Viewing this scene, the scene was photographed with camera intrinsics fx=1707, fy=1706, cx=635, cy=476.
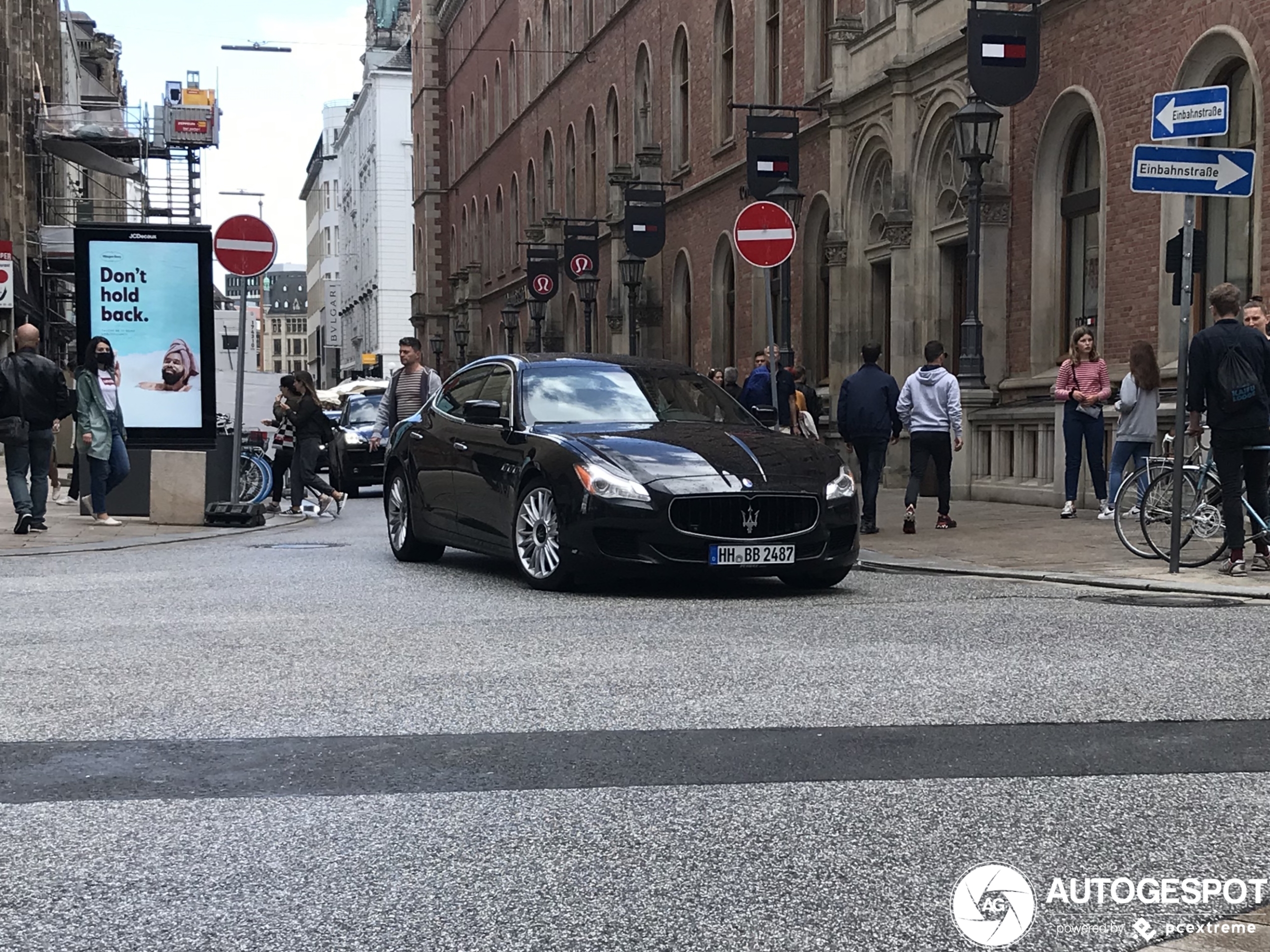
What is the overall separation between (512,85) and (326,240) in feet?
268

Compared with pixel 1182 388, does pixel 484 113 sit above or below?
above

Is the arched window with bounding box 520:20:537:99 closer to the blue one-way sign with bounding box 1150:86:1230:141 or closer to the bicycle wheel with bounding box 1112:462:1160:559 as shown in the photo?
the bicycle wheel with bounding box 1112:462:1160:559

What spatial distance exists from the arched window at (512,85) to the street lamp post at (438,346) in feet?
40.5

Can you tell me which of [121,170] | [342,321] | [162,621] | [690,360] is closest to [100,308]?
[162,621]

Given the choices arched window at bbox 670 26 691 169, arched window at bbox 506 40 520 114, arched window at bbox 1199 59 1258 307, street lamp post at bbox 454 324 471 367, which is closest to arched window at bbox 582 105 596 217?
arched window at bbox 670 26 691 169

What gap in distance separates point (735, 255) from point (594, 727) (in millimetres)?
27326

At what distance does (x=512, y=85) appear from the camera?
57.6 metres

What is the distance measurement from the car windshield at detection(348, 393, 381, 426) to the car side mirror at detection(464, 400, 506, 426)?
47.0ft

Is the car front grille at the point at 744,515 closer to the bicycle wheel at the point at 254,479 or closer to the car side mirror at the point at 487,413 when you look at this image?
the car side mirror at the point at 487,413

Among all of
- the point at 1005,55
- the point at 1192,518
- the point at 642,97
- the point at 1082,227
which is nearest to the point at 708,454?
the point at 1192,518

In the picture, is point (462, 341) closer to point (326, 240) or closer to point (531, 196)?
point (531, 196)

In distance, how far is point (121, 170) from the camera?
51.1 meters

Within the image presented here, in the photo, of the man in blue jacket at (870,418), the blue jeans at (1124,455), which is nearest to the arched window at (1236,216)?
the blue jeans at (1124,455)

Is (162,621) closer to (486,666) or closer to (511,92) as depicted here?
(486,666)
